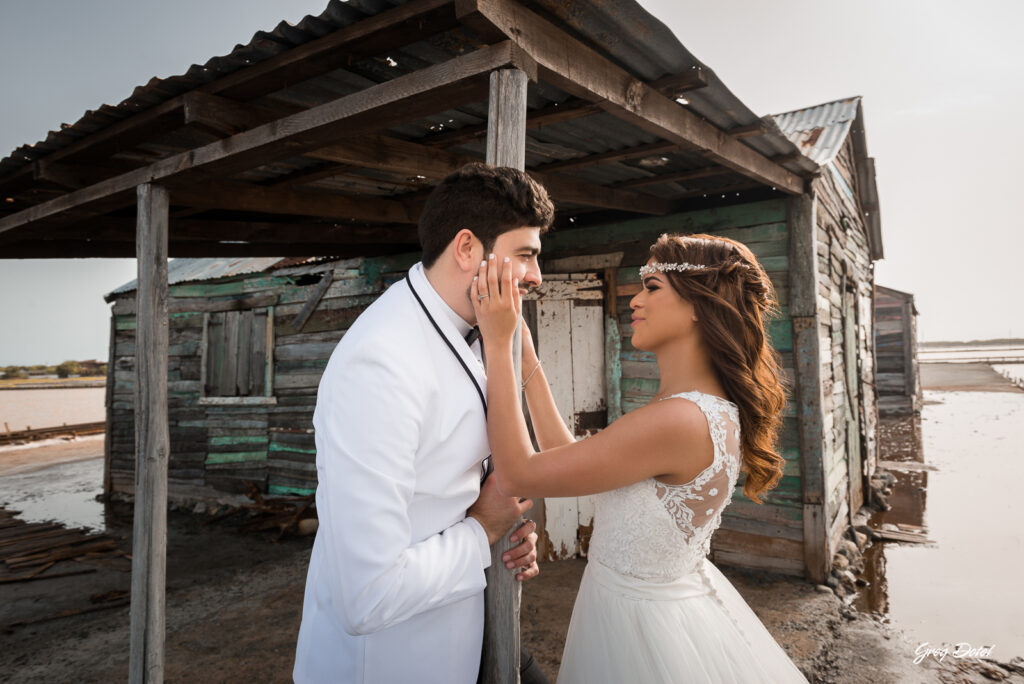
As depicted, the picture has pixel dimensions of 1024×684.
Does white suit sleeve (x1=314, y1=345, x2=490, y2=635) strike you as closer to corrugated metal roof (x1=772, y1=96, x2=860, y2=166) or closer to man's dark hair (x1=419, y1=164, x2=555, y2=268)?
man's dark hair (x1=419, y1=164, x2=555, y2=268)

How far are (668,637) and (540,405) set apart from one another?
94 cm

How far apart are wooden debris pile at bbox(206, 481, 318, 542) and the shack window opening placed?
1627mm

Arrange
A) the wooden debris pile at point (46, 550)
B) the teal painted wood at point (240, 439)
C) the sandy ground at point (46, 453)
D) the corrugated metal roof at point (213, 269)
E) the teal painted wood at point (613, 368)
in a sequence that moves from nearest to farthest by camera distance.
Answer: the teal painted wood at point (613, 368) < the wooden debris pile at point (46, 550) < the teal painted wood at point (240, 439) < the corrugated metal roof at point (213, 269) < the sandy ground at point (46, 453)

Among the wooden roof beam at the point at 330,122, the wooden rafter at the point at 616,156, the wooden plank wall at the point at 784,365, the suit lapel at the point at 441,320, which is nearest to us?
the suit lapel at the point at 441,320

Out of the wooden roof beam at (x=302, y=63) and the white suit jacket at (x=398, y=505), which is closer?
the white suit jacket at (x=398, y=505)

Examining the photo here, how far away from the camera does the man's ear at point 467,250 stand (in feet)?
5.24

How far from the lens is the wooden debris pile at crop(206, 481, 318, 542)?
770 centimetres

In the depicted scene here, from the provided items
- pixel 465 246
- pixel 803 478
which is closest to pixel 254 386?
pixel 803 478

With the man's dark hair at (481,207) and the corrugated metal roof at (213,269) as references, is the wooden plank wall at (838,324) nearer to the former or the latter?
the man's dark hair at (481,207)

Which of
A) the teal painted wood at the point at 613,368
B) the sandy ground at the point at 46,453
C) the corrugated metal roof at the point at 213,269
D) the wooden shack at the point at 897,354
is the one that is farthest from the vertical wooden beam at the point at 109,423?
the wooden shack at the point at 897,354

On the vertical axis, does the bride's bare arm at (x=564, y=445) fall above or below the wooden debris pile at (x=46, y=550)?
above

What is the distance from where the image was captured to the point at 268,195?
15.2 ft

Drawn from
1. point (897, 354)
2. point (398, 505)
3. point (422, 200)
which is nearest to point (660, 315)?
point (398, 505)

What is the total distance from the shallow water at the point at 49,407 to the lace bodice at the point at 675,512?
23864 millimetres
